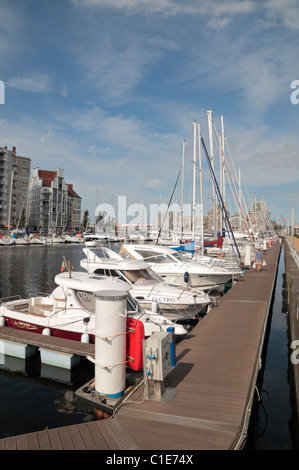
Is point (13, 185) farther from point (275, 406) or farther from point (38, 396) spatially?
point (275, 406)

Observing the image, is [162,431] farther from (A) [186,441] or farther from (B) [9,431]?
(B) [9,431]

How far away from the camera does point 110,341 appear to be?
7793 millimetres

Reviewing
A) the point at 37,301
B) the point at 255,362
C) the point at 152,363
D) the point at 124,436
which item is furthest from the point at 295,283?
the point at 124,436

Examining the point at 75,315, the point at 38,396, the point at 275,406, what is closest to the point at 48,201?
the point at 75,315

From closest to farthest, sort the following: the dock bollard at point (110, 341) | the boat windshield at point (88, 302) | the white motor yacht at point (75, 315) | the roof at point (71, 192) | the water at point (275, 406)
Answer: the dock bollard at point (110, 341) → the water at point (275, 406) → the white motor yacht at point (75, 315) → the boat windshield at point (88, 302) → the roof at point (71, 192)

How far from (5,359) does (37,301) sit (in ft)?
11.2

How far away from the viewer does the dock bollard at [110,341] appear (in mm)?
7781

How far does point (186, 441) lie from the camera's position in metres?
5.78

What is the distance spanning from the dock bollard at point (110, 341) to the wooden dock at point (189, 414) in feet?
2.37

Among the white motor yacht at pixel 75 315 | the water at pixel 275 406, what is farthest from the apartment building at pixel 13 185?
the water at pixel 275 406

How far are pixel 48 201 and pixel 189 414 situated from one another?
417 ft

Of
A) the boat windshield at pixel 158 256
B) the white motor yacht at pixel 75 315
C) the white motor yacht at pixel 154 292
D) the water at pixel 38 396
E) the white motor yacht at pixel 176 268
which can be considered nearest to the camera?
the water at pixel 38 396

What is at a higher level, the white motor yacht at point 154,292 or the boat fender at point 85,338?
the white motor yacht at point 154,292

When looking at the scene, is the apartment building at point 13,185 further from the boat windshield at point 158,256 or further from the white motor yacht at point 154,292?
the white motor yacht at point 154,292
